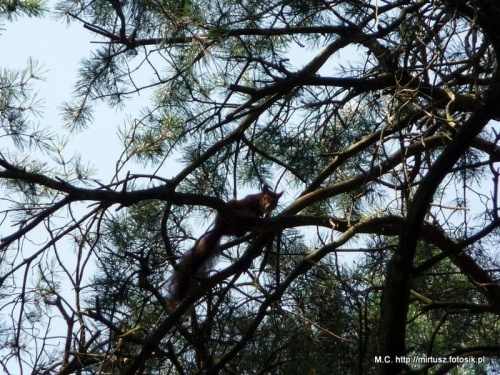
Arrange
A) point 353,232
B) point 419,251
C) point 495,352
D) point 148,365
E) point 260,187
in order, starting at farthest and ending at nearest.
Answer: point 260,187 → point 419,251 → point 148,365 → point 353,232 → point 495,352

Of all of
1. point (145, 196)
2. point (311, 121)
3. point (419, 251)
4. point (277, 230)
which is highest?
point (311, 121)

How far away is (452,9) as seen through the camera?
199cm

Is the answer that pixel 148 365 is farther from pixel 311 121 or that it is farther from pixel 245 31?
pixel 245 31

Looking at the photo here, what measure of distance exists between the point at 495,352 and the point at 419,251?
1107 mm

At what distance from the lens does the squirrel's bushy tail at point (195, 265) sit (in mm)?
2742

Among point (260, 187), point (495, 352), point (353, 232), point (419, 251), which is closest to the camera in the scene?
point (495, 352)

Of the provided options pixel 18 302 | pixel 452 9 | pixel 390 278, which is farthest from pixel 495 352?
pixel 18 302

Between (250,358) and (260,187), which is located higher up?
(260,187)

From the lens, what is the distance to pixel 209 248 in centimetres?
295

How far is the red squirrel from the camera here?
2674 mm

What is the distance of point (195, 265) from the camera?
2.94m

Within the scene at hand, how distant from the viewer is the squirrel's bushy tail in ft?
9.00

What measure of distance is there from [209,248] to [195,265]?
96 millimetres

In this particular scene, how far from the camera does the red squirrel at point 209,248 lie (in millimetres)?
2674
